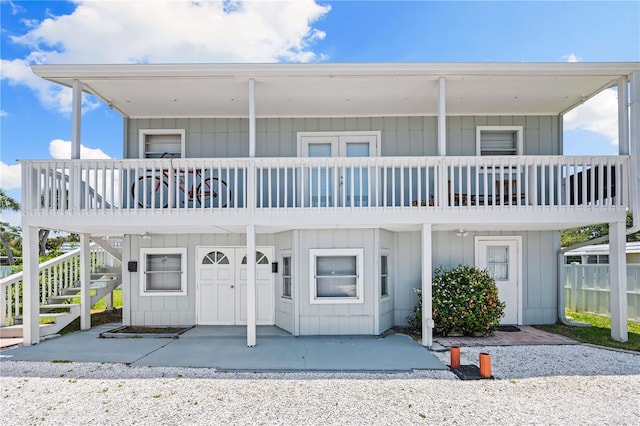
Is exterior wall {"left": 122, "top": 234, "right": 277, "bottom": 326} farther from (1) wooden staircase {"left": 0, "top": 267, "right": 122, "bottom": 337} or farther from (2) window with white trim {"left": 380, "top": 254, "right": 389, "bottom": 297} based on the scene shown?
(2) window with white trim {"left": 380, "top": 254, "right": 389, "bottom": 297}

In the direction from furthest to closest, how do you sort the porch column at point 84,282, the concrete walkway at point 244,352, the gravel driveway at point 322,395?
the porch column at point 84,282 → the concrete walkway at point 244,352 → the gravel driveway at point 322,395

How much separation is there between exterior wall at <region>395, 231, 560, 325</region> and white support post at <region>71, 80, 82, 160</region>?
23.1 feet

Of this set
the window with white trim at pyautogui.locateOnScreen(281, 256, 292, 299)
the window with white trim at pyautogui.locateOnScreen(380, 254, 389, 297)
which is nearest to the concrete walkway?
the window with white trim at pyautogui.locateOnScreen(281, 256, 292, 299)

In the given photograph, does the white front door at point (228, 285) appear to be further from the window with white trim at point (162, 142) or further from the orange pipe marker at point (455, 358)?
the orange pipe marker at point (455, 358)

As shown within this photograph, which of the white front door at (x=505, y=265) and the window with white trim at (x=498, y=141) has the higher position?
the window with white trim at (x=498, y=141)

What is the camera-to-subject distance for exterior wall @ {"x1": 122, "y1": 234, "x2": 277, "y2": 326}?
983 centimetres

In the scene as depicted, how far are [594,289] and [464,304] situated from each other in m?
6.25

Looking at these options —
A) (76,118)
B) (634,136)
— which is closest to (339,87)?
(76,118)

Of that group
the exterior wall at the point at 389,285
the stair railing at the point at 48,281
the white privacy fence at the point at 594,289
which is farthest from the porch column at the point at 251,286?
the white privacy fence at the point at 594,289

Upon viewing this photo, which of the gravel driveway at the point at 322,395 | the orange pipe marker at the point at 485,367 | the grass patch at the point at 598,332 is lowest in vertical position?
the grass patch at the point at 598,332

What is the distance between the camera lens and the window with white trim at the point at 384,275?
29.9ft

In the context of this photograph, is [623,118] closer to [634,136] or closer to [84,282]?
[634,136]

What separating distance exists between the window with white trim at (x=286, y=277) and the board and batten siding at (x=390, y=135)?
2.57 meters

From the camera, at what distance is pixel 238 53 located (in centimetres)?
921
